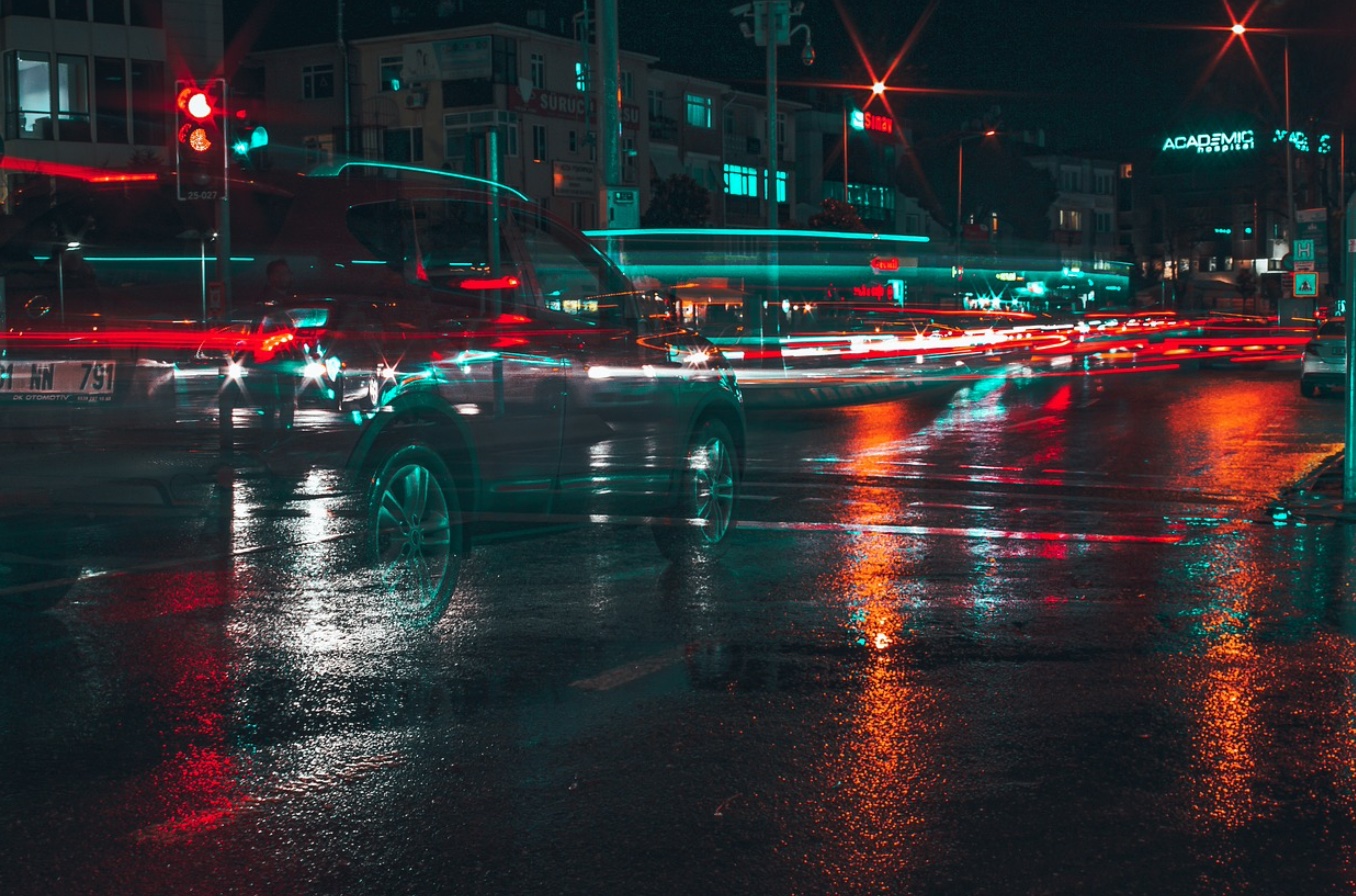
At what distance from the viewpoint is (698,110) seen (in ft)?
215

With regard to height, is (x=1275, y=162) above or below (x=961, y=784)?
above

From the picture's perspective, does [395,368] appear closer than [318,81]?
Yes

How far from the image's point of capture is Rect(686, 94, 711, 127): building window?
64625mm

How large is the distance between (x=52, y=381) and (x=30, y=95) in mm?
39300

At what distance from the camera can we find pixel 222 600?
804 cm

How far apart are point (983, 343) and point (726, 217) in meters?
28.8

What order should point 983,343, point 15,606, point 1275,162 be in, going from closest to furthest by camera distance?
point 15,606 → point 983,343 → point 1275,162

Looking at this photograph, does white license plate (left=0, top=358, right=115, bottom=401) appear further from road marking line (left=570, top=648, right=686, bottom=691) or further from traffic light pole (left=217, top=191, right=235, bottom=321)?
road marking line (left=570, top=648, right=686, bottom=691)

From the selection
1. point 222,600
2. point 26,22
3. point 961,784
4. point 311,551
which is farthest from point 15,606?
point 26,22

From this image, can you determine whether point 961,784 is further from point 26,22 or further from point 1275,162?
point 1275,162

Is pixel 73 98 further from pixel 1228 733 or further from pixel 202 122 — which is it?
pixel 1228 733

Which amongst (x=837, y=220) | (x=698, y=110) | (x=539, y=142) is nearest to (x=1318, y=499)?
(x=539, y=142)

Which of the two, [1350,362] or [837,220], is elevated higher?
[837,220]

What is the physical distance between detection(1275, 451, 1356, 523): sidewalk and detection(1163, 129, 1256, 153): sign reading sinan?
102366 millimetres
